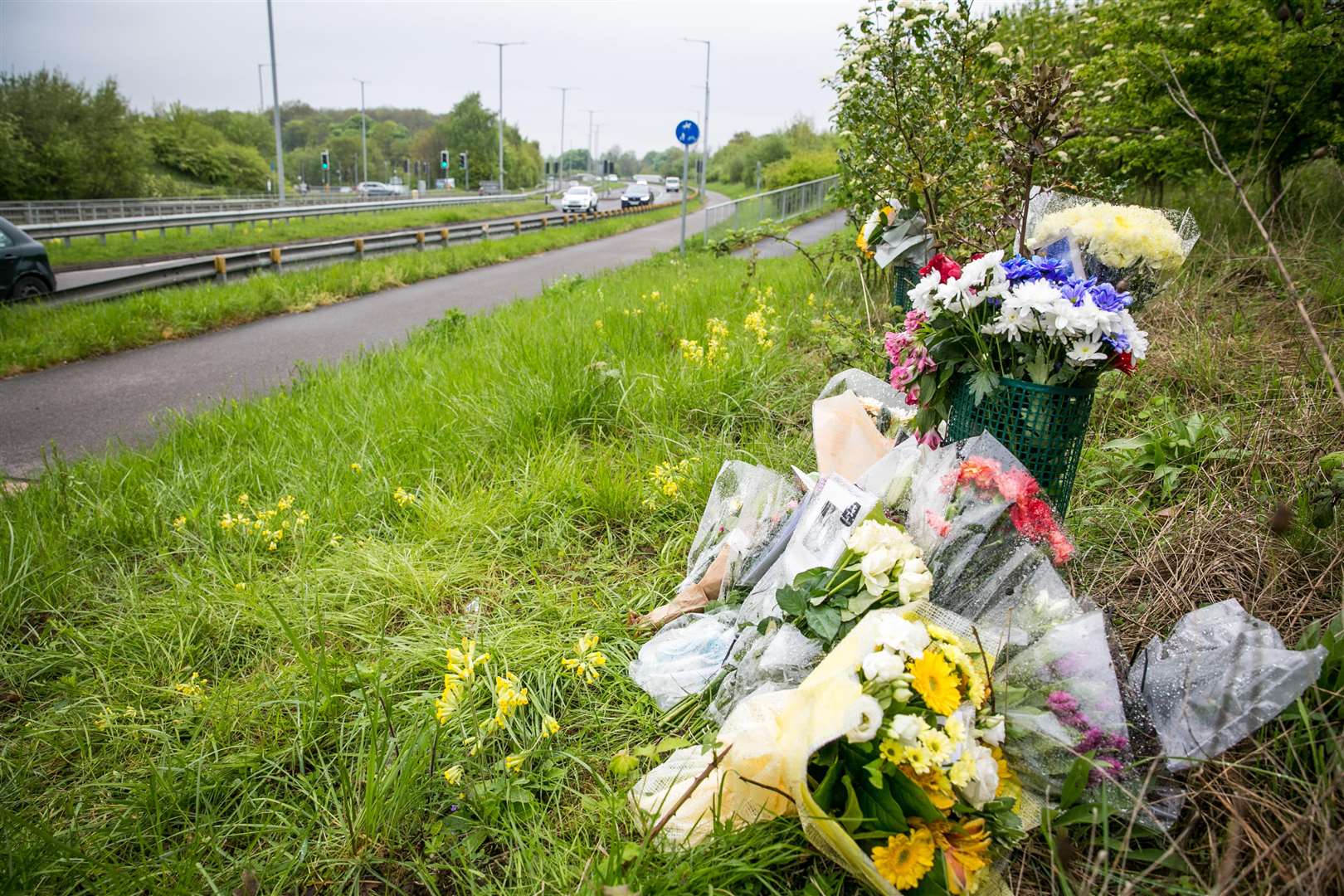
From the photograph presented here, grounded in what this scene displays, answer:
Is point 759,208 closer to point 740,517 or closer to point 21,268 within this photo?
point 21,268

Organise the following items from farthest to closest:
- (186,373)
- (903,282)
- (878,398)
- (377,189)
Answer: (377,189)
(186,373)
(903,282)
(878,398)

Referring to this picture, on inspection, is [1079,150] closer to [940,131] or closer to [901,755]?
[940,131]

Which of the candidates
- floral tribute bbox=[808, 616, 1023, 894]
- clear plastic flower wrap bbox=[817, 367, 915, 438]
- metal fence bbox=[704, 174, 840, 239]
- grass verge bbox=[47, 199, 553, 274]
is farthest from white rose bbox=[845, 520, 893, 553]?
grass verge bbox=[47, 199, 553, 274]

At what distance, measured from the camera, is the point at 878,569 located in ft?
6.04

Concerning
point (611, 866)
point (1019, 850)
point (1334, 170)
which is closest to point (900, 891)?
point (1019, 850)

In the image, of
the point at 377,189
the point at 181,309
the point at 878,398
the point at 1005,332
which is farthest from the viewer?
the point at 377,189

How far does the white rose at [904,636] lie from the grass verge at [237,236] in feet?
61.6

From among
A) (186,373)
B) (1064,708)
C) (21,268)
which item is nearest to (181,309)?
(21,268)

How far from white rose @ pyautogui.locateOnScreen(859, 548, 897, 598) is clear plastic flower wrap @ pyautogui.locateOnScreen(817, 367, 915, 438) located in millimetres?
1118

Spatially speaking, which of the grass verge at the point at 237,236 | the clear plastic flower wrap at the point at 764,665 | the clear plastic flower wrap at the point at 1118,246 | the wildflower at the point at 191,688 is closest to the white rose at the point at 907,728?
the clear plastic flower wrap at the point at 764,665

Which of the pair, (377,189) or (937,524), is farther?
(377,189)

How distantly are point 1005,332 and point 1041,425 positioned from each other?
0.30 meters

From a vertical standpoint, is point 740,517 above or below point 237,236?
below

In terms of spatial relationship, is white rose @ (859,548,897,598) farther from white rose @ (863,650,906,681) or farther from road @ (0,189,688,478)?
road @ (0,189,688,478)
